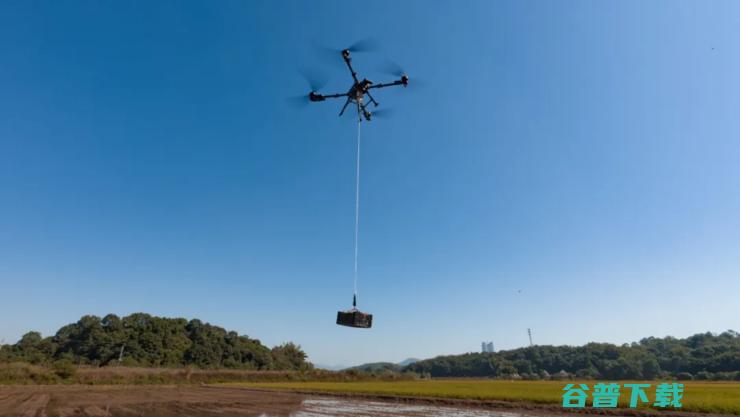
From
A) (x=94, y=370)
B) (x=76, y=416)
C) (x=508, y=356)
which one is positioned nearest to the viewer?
(x=76, y=416)

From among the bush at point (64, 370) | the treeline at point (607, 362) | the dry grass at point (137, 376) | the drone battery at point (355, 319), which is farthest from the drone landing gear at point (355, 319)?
the treeline at point (607, 362)

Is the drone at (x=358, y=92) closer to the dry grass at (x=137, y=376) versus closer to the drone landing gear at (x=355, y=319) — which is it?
the drone landing gear at (x=355, y=319)

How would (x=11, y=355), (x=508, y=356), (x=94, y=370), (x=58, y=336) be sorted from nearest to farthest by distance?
(x=94, y=370)
(x=11, y=355)
(x=58, y=336)
(x=508, y=356)

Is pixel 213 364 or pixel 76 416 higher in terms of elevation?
pixel 76 416

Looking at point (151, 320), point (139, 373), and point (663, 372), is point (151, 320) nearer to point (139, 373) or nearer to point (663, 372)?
point (139, 373)

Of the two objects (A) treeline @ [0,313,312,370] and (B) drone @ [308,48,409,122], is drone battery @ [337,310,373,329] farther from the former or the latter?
(A) treeline @ [0,313,312,370]

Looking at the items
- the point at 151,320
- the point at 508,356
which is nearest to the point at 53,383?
the point at 151,320

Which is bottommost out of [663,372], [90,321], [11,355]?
[663,372]
